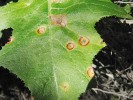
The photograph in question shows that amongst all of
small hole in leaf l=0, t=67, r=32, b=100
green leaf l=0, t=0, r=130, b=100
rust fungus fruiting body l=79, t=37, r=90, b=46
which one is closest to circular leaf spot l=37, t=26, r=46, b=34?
green leaf l=0, t=0, r=130, b=100

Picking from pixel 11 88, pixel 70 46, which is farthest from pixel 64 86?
pixel 11 88

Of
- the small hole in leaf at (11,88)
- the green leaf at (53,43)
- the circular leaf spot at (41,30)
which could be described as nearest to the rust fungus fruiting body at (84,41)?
the green leaf at (53,43)

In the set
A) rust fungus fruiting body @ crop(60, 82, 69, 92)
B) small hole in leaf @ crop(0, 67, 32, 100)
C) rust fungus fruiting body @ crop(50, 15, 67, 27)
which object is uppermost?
rust fungus fruiting body @ crop(50, 15, 67, 27)

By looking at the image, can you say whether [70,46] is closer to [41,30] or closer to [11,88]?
[41,30]

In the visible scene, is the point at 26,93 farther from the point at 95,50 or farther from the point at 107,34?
the point at 95,50

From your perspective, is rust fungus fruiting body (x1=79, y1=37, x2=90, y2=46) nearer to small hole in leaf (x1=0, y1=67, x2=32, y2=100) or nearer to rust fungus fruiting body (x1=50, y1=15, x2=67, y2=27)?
rust fungus fruiting body (x1=50, y1=15, x2=67, y2=27)
